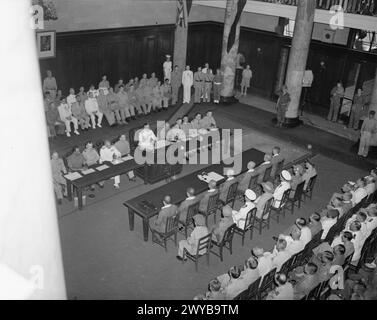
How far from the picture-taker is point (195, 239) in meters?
8.21

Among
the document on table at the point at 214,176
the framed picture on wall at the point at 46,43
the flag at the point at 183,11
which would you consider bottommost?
the document on table at the point at 214,176

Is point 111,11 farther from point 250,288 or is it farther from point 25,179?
point 25,179

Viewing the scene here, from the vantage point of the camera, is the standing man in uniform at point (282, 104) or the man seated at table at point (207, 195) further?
the standing man in uniform at point (282, 104)

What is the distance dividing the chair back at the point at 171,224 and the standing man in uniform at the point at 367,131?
305 inches

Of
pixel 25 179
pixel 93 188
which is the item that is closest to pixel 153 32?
pixel 93 188

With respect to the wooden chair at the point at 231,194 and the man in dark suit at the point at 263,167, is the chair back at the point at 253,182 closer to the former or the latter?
the man in dark suit at the point at 263,167

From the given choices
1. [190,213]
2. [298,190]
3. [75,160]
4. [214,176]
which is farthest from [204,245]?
[75,160]

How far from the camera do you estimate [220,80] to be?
18047mm

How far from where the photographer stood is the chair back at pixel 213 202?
960 centimetres

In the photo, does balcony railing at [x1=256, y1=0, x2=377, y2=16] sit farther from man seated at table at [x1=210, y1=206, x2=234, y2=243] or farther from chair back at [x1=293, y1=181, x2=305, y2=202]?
man seated at table at [x1=210, y1=206, x2=234, y2=243]

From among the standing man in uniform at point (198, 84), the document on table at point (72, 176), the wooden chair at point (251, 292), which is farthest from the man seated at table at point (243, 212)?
the standing man in uniform at point (198, 84)

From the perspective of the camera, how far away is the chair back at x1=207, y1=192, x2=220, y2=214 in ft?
31.5

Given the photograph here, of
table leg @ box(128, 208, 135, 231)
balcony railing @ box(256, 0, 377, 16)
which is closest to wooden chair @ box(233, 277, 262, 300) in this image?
table leg @ box(128, 208, 135, 231)

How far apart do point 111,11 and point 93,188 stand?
27.1 feet
